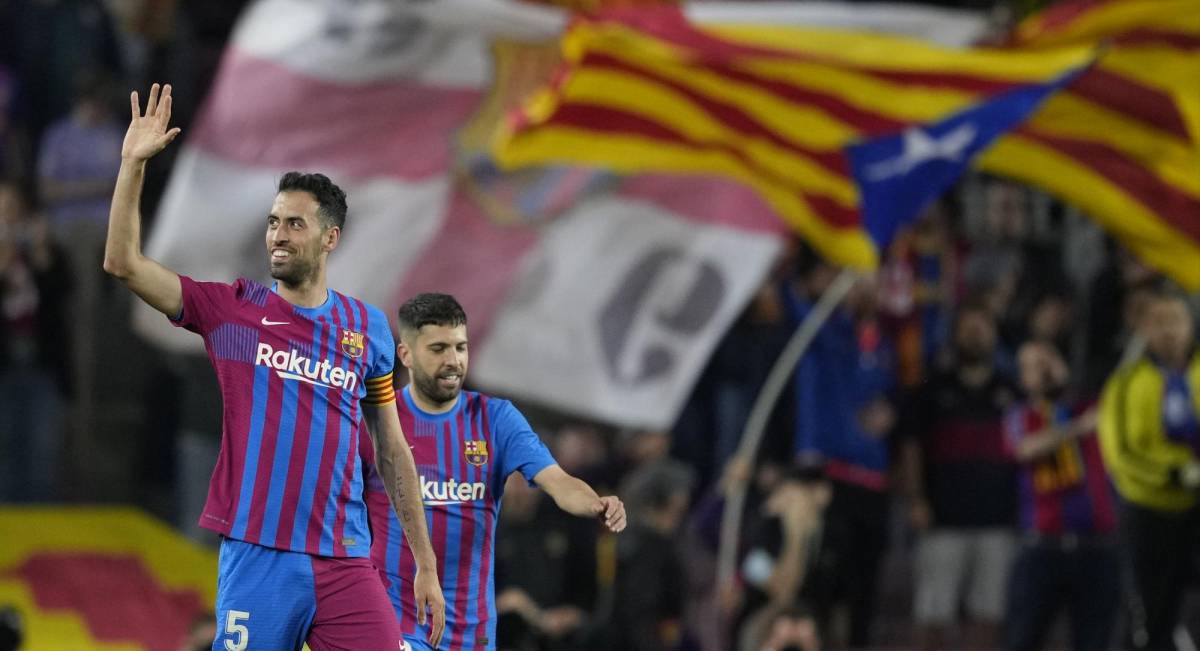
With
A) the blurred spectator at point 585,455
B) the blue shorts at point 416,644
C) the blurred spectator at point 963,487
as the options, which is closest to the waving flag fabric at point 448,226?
the blurred spectator at point 585,455

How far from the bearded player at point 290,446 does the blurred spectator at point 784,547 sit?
646 centimetres

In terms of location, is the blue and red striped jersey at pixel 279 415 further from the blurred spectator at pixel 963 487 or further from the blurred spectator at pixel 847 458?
the blurred spectator at pixel 963 487

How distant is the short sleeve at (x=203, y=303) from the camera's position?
6.30 m

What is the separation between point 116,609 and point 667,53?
507 cm

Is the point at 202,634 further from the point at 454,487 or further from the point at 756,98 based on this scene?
the point at 756,98

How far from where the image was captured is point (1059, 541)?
12.9 metres

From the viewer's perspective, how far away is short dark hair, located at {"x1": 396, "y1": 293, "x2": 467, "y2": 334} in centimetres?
726

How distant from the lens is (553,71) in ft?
47.1

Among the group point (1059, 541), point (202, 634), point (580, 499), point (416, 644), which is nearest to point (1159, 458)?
point (1059, 541)

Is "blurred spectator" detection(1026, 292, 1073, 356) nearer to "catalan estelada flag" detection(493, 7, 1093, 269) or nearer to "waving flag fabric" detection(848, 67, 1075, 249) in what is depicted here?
"catalan estelada flag" detection(493, 7, 1093, 269)

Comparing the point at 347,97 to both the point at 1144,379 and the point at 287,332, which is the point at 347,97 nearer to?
the point at 1144,379

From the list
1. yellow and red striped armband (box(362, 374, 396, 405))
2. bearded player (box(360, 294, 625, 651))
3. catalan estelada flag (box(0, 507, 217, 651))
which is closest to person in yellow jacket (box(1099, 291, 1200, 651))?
catalan estelada flag (box(0, 507, 217, 651))

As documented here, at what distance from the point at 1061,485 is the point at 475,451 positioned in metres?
6.31

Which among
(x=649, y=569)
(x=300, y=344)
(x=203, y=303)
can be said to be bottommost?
(x=649, y=569)
